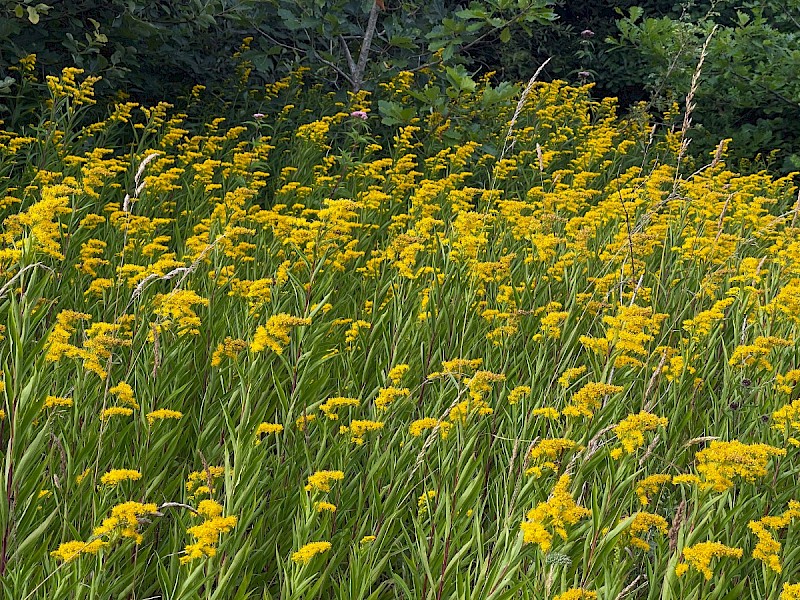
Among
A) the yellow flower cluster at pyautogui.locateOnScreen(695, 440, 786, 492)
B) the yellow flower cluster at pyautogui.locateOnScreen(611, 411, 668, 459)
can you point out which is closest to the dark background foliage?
the yellow flower cluster at pyautogui.locateOnScreen(611, 411, 668, 459)

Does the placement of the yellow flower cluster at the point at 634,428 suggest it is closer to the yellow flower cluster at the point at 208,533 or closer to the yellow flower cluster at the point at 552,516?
the yellow flower cluster at the point at 552,516

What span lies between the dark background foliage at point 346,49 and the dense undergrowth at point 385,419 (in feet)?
5.31

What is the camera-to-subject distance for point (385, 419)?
251cm

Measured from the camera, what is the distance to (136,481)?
233cm

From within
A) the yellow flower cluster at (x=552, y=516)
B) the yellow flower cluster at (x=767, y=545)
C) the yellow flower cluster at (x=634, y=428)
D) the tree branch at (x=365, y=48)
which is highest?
the tree branch at (x=365, y=48)

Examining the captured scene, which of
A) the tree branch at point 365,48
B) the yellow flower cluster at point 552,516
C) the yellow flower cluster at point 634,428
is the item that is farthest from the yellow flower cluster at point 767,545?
the tree branch at point 365,48

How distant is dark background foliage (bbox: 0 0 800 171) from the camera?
5.91 meters

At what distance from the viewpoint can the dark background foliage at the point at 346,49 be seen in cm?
591

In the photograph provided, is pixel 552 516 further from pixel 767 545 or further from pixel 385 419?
pixel 385 419

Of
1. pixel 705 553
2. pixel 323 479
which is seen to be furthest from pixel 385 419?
pixel 705 553

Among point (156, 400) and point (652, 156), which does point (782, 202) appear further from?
point (156, 400)

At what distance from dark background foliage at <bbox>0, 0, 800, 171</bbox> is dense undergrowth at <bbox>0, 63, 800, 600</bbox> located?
1618 millimetres

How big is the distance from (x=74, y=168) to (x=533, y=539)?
158 inches

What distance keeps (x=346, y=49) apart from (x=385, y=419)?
5120 mm
